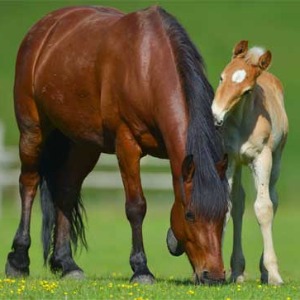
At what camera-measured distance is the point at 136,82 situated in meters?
9.64

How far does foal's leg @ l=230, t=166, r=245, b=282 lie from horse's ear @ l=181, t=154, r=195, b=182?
1216 millimetres

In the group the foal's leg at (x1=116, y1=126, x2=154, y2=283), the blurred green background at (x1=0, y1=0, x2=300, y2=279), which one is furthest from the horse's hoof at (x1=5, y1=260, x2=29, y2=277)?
the blurred green background at (x1=0, y1=0, x2=300, y2=279)

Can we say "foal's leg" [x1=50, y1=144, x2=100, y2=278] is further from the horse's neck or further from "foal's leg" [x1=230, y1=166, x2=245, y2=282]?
the horse's neck

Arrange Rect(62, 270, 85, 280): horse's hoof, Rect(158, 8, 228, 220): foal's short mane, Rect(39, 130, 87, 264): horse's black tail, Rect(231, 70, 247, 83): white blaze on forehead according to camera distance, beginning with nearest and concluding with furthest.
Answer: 1. Rect(158, 8, 228, 220): foal's short mane
2. Rect(231, 70, 247, 83): white blaze on forehead
3. Rect(62, 270, 85, 280): horse's hoof
4. Rect(39, 130, 87, 264): horse's black tail

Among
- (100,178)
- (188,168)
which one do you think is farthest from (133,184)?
(100,178)

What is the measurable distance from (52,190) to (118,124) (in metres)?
1.94

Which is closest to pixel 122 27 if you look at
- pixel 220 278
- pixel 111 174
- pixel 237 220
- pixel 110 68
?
pixel 110 68

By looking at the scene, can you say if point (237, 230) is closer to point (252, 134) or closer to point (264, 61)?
point (252, 134)

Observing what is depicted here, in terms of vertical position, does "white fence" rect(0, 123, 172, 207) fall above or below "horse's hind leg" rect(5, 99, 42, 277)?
below

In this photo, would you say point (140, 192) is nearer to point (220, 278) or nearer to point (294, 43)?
point (220, 278)

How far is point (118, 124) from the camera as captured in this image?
32.1 feet

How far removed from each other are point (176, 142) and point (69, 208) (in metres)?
2.57

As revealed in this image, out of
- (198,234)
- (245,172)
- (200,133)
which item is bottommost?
(245,172)

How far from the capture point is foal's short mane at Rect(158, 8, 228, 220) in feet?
28.3
